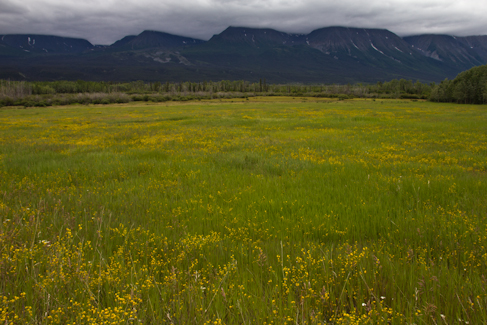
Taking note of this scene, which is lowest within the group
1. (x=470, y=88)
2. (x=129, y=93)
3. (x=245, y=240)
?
(x=245, y=240)

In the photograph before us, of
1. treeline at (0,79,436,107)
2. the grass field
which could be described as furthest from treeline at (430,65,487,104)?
the grass field

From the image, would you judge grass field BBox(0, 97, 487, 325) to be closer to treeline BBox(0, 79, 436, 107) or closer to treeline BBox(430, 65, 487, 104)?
treeline BBox(430, 65, 487, 104)

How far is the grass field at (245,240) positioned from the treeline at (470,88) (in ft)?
264

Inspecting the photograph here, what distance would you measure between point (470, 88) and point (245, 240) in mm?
92618

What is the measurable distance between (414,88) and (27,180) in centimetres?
16139

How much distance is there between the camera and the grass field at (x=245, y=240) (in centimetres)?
256

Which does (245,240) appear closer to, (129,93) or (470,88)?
(470,88)

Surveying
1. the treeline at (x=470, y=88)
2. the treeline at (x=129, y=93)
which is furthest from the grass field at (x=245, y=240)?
the treeline at (x=129, y=93)

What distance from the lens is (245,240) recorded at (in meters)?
4.18

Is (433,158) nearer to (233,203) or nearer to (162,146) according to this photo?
(233,203)

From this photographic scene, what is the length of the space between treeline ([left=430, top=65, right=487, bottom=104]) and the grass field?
8044 centimetres

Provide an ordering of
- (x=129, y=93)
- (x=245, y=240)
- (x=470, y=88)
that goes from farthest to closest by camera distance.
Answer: (x=129, y=93)
(x=470, y=88)
(x=245, y=240)

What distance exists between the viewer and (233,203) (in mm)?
5898

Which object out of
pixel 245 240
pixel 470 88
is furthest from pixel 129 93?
pixel 245 240
